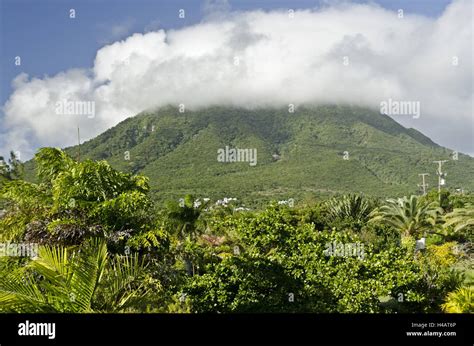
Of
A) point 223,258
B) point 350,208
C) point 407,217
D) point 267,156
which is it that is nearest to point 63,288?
point 223,258

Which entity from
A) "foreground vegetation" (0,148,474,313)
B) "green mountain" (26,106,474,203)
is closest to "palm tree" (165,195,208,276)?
"foreground vegetation" (0,148,474,313)

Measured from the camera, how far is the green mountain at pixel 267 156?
50.1 m

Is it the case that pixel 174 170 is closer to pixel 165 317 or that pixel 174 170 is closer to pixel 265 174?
pixel 265 174

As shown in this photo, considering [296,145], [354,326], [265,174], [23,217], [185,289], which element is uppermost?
[296,145]

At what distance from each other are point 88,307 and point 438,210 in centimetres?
2023

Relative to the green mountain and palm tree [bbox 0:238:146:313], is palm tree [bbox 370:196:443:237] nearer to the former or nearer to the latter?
palm tree [bbox 0:238:146:313]

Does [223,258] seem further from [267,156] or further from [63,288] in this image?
[267,156]

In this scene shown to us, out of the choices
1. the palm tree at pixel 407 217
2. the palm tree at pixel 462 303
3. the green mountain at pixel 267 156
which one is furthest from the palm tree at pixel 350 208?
the green mountain at pixel 267 156

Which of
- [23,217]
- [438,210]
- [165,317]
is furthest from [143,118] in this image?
[165,317]

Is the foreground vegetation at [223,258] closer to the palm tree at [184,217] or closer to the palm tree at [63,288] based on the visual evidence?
the palm tree at [63,288]

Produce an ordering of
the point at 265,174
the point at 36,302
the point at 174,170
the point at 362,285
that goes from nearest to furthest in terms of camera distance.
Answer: the point at 36,302, the point at 362,285, the point at 174,170, the point at 265,174

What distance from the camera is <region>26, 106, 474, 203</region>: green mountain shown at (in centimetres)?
5009

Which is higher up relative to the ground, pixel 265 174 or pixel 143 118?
pixel 143 118

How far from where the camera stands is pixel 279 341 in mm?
2812
